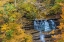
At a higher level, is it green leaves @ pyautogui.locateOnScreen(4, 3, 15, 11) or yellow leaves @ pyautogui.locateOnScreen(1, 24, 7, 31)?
Result: green leaves @ pyautogui.locateOnScreen(4, 3, 15, 11)

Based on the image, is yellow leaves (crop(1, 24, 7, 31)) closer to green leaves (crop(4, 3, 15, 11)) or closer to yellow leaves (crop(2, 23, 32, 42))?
yellow leaves (crop(2, 23, 32, 42))

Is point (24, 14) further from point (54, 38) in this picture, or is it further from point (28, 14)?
point (54, 38)

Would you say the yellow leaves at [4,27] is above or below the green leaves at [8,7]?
below

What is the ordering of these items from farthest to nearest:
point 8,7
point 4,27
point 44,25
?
point 44,25 → point 8,7 → point 4,27

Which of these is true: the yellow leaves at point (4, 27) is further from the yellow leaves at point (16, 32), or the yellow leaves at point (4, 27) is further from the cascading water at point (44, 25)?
the cascading water at point (44, 25)

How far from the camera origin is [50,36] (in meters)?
19.5

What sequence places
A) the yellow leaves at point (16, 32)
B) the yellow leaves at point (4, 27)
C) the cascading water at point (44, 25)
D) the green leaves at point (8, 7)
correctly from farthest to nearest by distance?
1. the cascading water at point (44, 25)
2. the green leaves at point (8, 7)
3. the yellow leaves at point (4, 27)
4. the yellow leaves at point (16, 32)

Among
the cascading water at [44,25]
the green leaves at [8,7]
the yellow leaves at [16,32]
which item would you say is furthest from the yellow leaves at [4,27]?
the cascading water at [44,25]

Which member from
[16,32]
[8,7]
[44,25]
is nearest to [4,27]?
[16,32]

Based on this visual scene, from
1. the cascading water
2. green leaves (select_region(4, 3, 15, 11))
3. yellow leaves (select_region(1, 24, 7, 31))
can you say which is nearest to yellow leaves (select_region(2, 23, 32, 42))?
yellow leaves (select_region(1, 24, 7, 31))

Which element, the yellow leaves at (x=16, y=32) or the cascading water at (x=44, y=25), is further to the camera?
the cascading water at (x=44, y=25)

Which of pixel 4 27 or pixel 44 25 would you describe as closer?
pixel 4 27

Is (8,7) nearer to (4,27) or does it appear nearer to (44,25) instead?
(4,27)

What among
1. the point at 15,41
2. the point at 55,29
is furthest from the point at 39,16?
the point at 15,41
